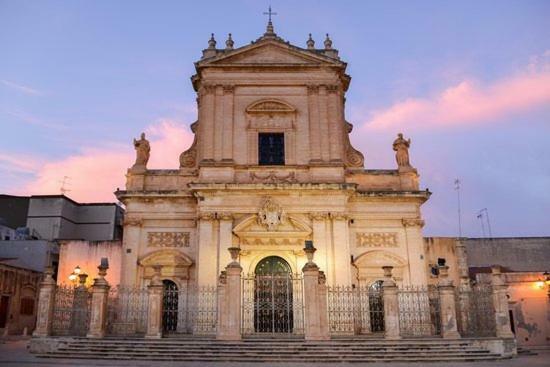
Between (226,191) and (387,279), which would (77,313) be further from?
(387,279)

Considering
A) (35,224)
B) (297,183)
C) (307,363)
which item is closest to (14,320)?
(35,224)

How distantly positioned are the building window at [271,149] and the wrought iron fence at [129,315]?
7.58 metres

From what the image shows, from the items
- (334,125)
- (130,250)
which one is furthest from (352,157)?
(130,250)

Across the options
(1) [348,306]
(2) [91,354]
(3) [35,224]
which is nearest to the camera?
(2) [91,354]

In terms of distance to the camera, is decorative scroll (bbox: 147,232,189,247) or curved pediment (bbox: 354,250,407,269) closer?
curved pediment (bbox: 354,250,407,269)

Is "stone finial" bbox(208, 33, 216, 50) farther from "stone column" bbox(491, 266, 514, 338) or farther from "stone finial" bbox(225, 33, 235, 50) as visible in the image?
"stone column" bbox(491, 266, 514, 338)

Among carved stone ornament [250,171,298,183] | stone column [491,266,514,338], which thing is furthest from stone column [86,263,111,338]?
stone column [491,266,514,338]

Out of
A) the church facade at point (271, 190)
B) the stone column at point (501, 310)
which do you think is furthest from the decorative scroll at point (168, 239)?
the stone column at point (501, 310)

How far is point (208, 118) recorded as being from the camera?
22875 mm

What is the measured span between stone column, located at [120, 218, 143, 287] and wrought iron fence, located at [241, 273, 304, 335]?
4793 millimetres

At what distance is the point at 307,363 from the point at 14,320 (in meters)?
20.4

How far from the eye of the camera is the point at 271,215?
2105 centimetres

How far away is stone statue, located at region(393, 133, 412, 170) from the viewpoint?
23.5 metres

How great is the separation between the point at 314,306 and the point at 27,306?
2013 centimetres
